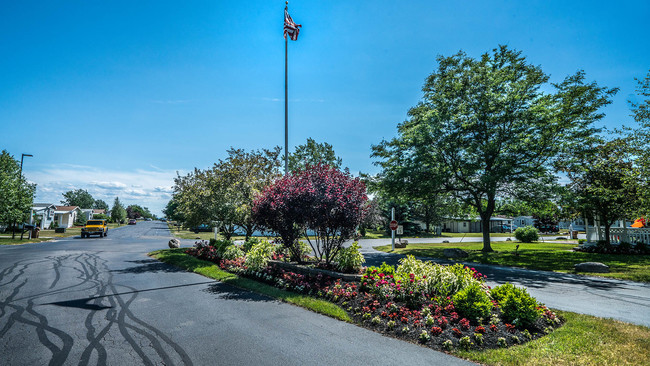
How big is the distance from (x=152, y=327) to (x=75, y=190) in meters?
130

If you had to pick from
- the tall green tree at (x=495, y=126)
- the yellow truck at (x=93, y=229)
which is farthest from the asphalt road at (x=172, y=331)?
the yellow truck at (x=93, y=229)

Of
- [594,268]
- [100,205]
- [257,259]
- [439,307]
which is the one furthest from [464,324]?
[100,205]

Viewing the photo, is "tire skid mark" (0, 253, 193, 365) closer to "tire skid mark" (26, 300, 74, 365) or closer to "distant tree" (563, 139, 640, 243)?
"tire skid mark" (26, 300, 74, 365)

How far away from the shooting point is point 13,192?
91.9ft

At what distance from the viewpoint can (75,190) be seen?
354 ft

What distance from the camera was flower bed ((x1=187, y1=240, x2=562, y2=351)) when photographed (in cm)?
559

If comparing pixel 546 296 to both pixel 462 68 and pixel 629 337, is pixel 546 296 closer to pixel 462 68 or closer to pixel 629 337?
pixel 629 337

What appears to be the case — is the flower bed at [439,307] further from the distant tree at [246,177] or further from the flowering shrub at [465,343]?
Answer: the distant tree at [246,177]

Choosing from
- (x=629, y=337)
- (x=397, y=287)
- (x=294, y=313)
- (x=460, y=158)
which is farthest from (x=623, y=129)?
(x=294, y=313)

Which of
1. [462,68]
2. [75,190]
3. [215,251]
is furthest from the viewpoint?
[75,190]

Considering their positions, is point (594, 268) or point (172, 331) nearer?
point (172, 331)

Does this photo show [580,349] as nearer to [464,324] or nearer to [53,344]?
[464,324]

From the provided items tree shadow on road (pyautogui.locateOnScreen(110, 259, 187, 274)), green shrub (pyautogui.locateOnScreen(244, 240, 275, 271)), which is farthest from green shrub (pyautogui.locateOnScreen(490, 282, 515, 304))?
tree shadow on road (pyautogui.locateOnScreen(110, 259, 187, 274))

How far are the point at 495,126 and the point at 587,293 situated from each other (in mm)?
12044
